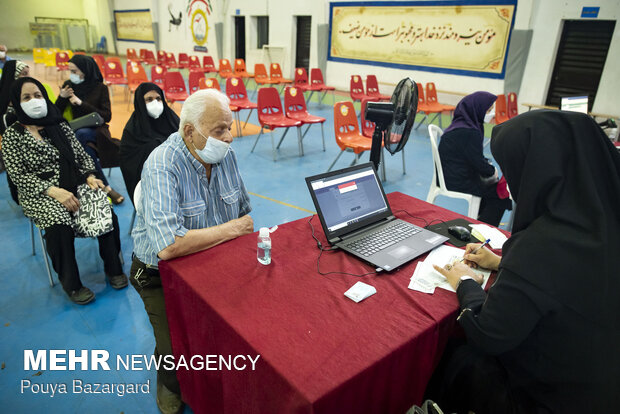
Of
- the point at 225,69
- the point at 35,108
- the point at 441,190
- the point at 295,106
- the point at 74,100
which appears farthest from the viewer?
the point at 225,69

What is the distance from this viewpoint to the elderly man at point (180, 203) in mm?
1439

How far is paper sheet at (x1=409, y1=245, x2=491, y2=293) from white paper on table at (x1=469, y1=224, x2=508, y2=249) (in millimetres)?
179

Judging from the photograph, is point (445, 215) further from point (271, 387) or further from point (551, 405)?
point (271, 387)

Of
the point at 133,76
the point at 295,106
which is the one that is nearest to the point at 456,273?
the point at 295,106

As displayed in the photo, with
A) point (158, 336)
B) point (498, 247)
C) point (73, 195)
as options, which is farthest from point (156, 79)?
point (498, 247)

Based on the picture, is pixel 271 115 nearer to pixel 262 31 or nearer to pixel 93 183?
pixel 93 183

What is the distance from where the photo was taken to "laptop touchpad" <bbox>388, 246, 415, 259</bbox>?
150 cm

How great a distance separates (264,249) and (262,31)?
12993 millimetres

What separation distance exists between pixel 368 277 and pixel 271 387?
55cm

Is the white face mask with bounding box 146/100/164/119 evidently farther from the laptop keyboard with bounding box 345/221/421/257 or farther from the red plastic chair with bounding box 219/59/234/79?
the red plastic chair with bounding box 219/59/234/79

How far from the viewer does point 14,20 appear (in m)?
19.5

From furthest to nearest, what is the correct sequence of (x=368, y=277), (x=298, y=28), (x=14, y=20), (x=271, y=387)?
1. (x=14, y=20)
2. (x=298, y=28)
3. (x=368, y=277)
4. (x=271, y=387)

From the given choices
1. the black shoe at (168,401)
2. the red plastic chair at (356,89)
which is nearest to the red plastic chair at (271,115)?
the red plastic chair at (356,89)

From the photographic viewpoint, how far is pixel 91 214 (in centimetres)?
237
